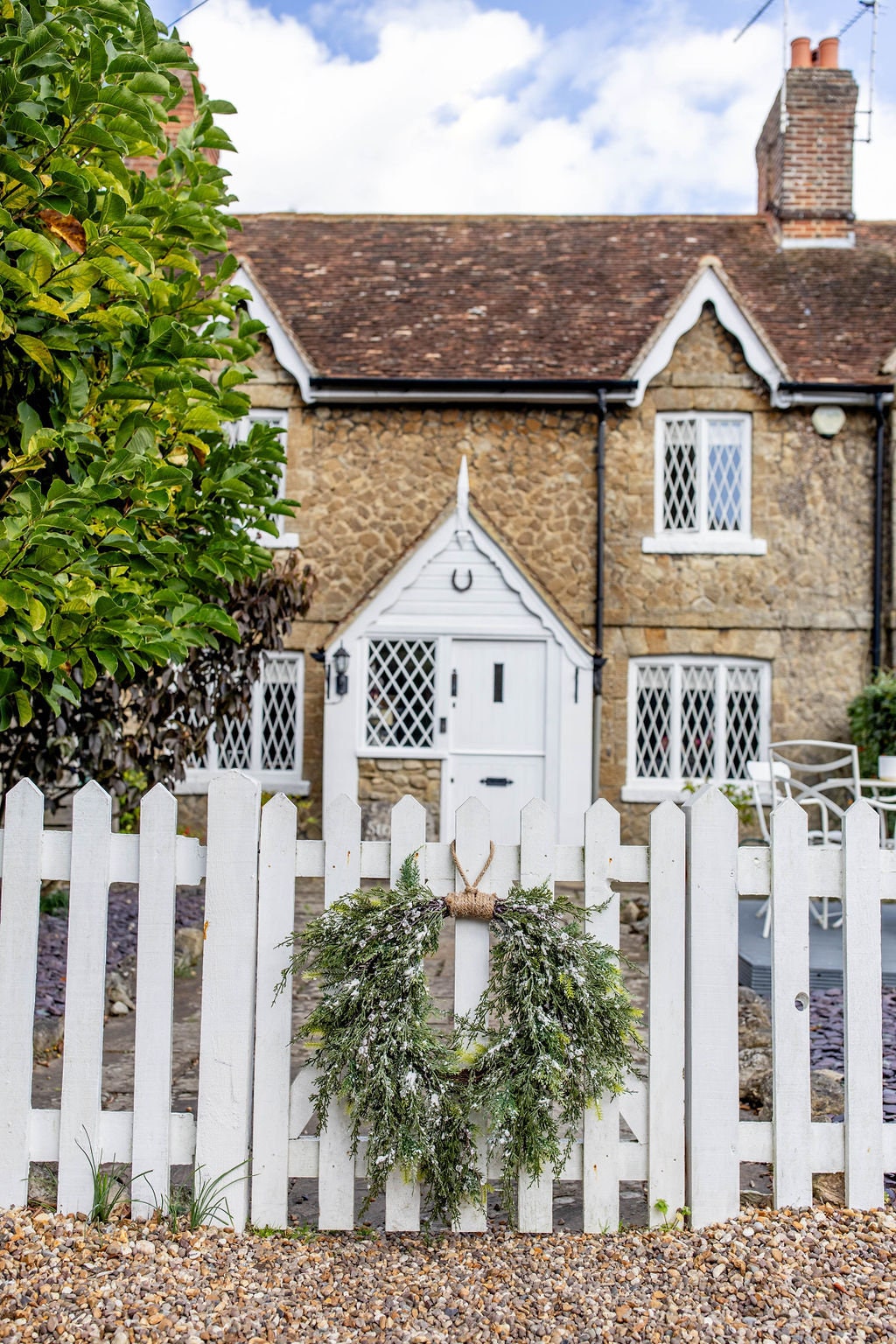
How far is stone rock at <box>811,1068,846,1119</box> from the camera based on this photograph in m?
3.56

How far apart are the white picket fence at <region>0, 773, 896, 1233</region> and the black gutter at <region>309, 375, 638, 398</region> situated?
979 cm

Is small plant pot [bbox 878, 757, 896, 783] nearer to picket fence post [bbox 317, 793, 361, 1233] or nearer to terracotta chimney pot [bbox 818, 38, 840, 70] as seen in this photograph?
picket fence post [bbox 317, 793, 361, 1233]

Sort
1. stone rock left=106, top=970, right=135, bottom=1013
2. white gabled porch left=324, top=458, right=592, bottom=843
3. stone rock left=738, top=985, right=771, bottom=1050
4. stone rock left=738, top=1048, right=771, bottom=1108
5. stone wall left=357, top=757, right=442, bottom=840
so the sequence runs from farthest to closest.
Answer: stone wall left=357, top=757, right=442, bottom=840, white gabled porch left=324, top=458, right=592, bottom=843, stone rock left=106, top=970, right=135, bottom=1013, stone rock left=738, top=985, right=771, bottom=1050, stone rock left=738, top=1048, right=771, bottom=1108

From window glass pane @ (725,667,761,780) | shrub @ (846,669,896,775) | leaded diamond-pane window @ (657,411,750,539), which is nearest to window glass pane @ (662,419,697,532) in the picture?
leaded diamond-pane window @ (657,411,750,539)

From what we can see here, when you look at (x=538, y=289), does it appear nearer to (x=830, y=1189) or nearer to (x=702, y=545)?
(x=702, y=545)

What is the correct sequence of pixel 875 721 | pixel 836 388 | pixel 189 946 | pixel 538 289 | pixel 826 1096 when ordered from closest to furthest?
1. pixel 826 1096
2. pixel 189 946
3. pixel 875 721
4. pixel 836 388
5. pixel 538 289

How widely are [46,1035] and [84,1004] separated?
2.23 meters

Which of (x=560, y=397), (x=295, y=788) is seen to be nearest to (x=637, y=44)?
(x=560, y=397)

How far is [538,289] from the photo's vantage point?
1362 centimetres

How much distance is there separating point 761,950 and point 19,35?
567cm

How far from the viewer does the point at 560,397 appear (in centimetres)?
1212

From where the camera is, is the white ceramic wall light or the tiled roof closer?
the white ceramic wall light

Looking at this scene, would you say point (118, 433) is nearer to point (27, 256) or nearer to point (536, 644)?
point (27, 256)

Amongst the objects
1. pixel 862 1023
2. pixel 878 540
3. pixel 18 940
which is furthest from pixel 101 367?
pixel 878 540
